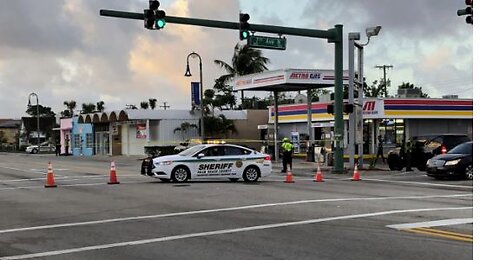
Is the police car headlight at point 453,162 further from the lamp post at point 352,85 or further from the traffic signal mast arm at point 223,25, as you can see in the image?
the traffic signal mast arm at point 223,25

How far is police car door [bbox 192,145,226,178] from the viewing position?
2148 centimetres

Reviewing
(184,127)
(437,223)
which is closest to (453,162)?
(437,223)

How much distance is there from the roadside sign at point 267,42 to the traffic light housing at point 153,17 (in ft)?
12.3

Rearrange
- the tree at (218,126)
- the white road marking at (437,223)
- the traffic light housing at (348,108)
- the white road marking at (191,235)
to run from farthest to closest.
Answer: the tree at (218,126)
the traffic light housing at (348,108)
the white road marking at (437,223)
the white road marking at (191,235)

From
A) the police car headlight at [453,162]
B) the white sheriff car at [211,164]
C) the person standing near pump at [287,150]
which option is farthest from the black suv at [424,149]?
the white sheriff car at [211,164]

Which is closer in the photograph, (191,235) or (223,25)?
(191,235)

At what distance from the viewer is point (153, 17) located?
1983 centimetres

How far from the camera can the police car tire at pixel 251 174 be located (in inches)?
867

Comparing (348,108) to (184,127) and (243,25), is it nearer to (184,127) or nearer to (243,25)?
(243,25)

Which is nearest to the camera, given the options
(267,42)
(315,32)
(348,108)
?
(267,42)

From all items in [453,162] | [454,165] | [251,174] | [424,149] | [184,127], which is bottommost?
[251,174]

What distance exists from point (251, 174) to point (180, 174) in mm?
2647

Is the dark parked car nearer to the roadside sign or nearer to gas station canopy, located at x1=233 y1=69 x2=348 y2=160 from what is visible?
the roadside sign
